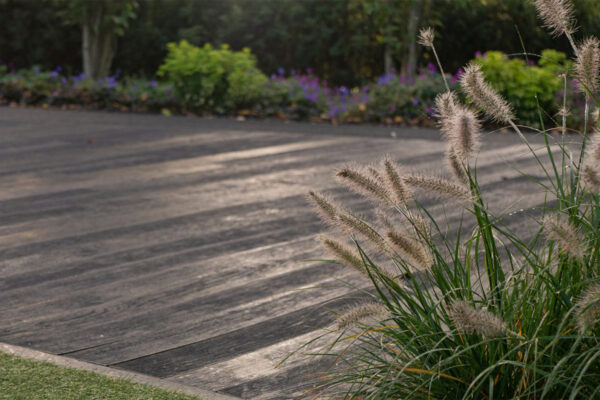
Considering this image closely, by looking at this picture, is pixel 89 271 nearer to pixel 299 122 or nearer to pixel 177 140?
pixel 177 140

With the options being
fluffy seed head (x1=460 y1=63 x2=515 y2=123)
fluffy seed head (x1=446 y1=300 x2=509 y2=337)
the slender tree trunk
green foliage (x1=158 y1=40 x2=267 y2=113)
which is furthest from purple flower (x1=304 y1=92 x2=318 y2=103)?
fluffy seed head (x1=446 y1=300 x2=509 y2=337)

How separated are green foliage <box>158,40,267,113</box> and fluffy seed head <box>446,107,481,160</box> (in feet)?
37.1

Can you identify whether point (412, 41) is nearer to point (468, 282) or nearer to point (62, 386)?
point (62, 386)

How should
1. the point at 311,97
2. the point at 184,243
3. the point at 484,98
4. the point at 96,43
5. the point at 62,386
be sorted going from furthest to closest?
1. the point at 96,43
2. the point at 311,97
3. the point at 184,243
4. the point at 62,386
5. the point at 484,98

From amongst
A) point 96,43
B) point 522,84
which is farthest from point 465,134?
point 96,43

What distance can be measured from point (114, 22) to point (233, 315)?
43.2 ft

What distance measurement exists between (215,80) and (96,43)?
415cm

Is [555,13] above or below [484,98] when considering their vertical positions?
above

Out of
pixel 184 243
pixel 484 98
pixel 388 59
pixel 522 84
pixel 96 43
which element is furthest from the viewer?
pixel 96 43

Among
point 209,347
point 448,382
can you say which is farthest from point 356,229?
point 209,347

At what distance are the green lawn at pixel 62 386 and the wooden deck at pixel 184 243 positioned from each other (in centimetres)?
25

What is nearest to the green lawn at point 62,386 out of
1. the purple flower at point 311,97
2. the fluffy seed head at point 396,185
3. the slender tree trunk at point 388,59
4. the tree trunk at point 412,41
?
the fluffy seed head at point 396,185

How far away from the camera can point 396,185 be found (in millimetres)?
2812

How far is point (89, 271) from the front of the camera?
5.56 meters
